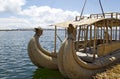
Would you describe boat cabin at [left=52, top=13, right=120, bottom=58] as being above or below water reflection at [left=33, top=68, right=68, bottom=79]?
above

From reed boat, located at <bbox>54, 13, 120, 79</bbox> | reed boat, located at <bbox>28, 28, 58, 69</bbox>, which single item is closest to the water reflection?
reed boat, located at <bbox>28, 28, 58, 69</bbox>

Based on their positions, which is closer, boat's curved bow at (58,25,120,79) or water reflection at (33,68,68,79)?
boat's curved bow at (58,25,120,79)

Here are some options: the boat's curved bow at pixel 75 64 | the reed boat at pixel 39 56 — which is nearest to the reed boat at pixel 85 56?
the boat's curved bow at pixel 75 64

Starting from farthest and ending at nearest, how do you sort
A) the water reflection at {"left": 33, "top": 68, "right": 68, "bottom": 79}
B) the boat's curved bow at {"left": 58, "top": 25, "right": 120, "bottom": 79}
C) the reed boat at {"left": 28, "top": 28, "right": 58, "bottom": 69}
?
the reed boat at {"left": 28, "top": 28, "right": 58, "bottom": 69}, the water reflection at {"left": 33, "top": 68, "right": 68, "bottom": 79}, the boat's curved bow at {"left": 58, "top": 25, "right": 120, "bottom": 79}

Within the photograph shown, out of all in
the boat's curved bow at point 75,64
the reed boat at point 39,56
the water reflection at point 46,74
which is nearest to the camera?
the boat's curved bow at point 75,64

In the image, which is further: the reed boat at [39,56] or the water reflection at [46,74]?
the reed boat at [39,56]

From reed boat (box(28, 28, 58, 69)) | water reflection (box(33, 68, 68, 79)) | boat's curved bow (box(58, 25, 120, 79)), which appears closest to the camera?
boat's curved bow (box(58, 25, 120, 79))

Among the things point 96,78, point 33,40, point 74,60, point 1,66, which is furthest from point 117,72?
point 1,66

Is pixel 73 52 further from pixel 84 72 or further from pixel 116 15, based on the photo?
pixel 116 15

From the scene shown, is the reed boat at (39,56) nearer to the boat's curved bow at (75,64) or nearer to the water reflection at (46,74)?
the water reflection at (46,74)

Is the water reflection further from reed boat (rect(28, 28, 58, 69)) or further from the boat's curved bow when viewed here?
the boat's curved bow

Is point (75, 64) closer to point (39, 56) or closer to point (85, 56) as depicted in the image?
point (85, 56)

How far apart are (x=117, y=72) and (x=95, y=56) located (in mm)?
2821

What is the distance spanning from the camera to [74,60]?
648 inches
